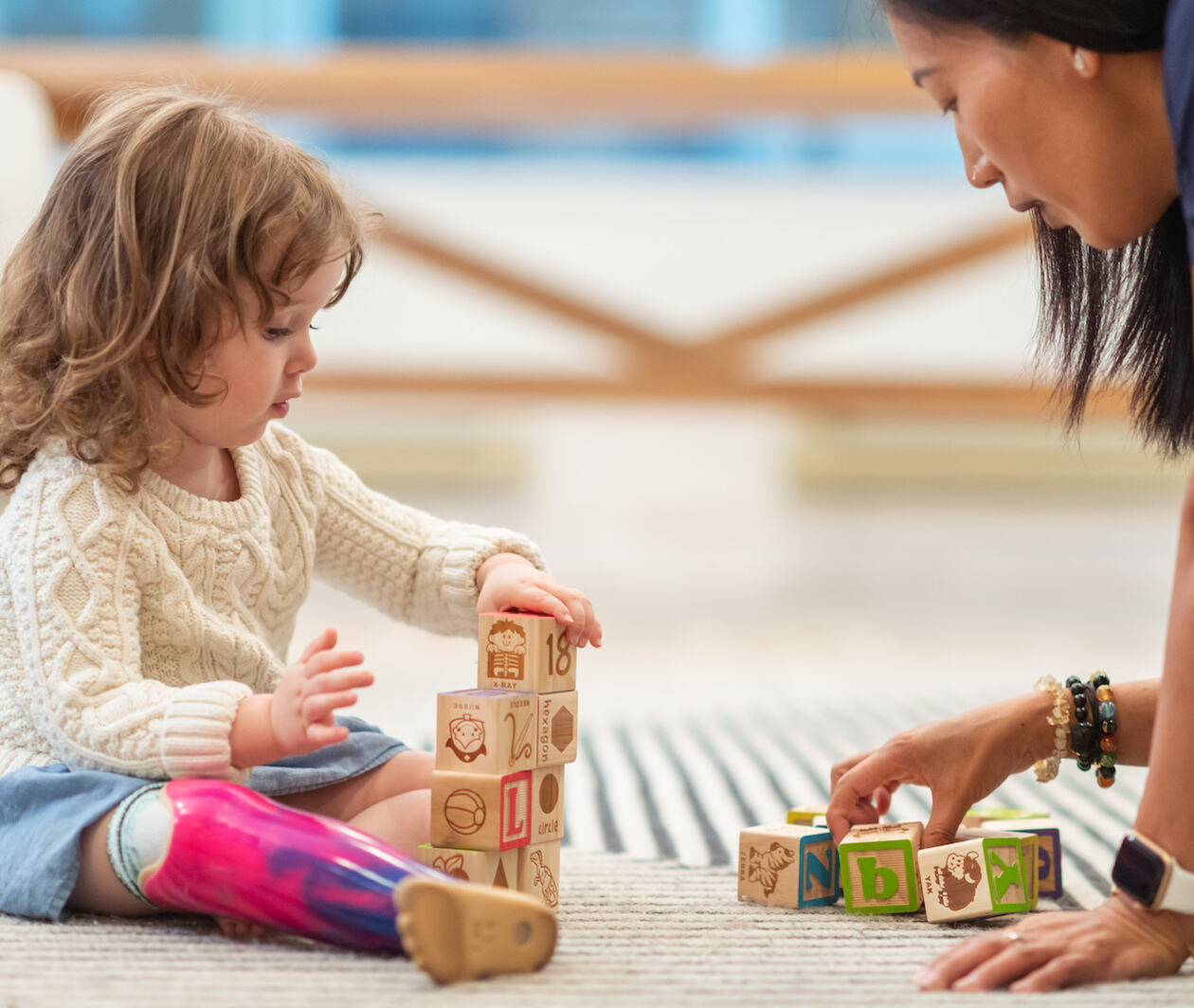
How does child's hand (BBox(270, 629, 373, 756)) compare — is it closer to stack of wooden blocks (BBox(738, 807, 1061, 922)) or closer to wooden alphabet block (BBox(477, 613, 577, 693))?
wooden alphabet block (BBox(477, 613, 577, 693))

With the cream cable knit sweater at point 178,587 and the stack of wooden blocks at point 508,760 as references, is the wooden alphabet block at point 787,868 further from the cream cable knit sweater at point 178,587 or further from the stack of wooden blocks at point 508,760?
the cream cable knit sweater at point 178,587

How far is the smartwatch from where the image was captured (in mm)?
687

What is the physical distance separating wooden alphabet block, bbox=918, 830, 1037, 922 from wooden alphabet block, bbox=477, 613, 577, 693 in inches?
10.0

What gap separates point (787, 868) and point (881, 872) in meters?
0.06

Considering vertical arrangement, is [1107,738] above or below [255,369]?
below

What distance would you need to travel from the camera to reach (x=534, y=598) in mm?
914

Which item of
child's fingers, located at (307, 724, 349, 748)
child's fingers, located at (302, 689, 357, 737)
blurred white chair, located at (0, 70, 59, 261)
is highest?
blurred white chair, located at (0, 70, 59, 261)

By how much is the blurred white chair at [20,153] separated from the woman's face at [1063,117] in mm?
854

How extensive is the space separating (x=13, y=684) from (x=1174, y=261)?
779 mm

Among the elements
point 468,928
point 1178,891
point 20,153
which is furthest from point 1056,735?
point 20,153

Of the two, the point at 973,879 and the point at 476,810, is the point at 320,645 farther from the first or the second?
the point at 973,879

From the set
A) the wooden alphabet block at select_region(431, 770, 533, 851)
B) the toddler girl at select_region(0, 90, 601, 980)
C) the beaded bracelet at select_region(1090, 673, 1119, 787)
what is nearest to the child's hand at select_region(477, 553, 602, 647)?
the toddler girl at select_region(0, 90, 601, 980)

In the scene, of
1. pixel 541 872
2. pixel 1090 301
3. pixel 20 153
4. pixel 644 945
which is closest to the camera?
pixel 644 945

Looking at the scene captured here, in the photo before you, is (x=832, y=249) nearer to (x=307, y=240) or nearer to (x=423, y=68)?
(x=423, y=68)
